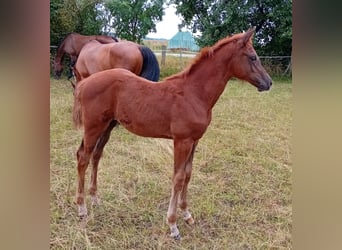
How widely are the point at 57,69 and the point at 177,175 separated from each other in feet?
1.76

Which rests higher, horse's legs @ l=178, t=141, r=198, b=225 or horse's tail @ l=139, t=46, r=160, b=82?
horse's tail @ l=139, t=46, r=160, b=82

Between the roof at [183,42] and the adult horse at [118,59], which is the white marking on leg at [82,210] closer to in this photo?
the adult horse at [118,59]

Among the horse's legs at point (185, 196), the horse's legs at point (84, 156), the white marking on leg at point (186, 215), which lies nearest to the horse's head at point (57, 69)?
the horse's legs at point (84, 156)

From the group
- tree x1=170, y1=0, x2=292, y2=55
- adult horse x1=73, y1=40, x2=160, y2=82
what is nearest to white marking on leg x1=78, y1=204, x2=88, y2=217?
adult horse x1=73, y1=40, x2=160, y2=82

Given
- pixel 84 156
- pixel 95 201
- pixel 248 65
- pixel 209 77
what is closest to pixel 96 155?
pixel 84 156

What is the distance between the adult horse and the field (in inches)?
2.4

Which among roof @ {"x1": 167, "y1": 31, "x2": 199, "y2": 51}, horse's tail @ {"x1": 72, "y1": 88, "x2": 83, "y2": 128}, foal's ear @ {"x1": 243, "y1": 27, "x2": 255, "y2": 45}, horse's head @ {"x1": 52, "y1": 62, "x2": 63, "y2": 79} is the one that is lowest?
horse's tail @ {"x1": 72, "y1": 88, "x2": 83, "y2": 128}

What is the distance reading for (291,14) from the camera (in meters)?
1.31

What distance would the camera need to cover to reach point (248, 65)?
1317 millimetres

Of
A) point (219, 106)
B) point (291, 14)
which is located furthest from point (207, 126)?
point (291, 14)

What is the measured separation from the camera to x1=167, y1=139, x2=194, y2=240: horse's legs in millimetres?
1322

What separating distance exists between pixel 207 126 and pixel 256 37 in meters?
0.33

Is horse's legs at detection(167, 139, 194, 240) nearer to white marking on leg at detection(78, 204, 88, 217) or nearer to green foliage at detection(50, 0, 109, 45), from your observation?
white marking on leg at detection(78, 204, 88, 217)
